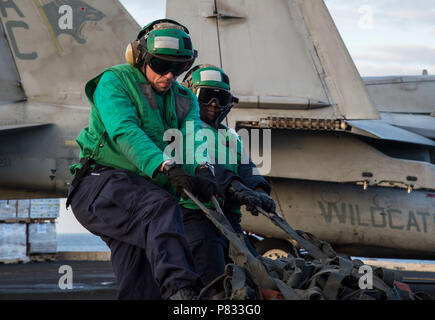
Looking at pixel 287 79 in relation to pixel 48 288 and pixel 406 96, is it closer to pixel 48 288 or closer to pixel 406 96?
pixel 406 96

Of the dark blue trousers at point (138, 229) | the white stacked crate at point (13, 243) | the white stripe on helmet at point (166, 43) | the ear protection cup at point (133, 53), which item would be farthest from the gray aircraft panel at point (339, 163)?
the white stacked crate at point (13, 243)

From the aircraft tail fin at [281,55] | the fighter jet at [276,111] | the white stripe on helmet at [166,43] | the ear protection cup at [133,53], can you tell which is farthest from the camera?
the aircraft tail fin at [281,55]

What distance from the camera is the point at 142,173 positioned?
3.50 m

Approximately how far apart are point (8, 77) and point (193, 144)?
7371 millimetres

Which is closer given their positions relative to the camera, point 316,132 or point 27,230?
point 316,132

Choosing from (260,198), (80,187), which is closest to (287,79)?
(260,198)

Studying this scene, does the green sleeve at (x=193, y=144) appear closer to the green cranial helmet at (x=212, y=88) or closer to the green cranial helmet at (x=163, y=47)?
the green cranial helmet at (x=163, y=47)

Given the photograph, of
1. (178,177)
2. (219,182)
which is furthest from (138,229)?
(219,182)

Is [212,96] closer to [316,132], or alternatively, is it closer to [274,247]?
[316,132]

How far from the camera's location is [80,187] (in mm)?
3502

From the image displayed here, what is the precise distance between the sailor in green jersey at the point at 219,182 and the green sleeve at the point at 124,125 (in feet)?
3.35

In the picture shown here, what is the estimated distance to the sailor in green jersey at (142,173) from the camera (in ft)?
10.1

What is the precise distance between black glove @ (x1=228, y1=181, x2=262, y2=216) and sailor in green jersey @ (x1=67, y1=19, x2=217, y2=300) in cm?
55

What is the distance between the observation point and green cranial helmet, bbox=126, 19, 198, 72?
3508 mm
